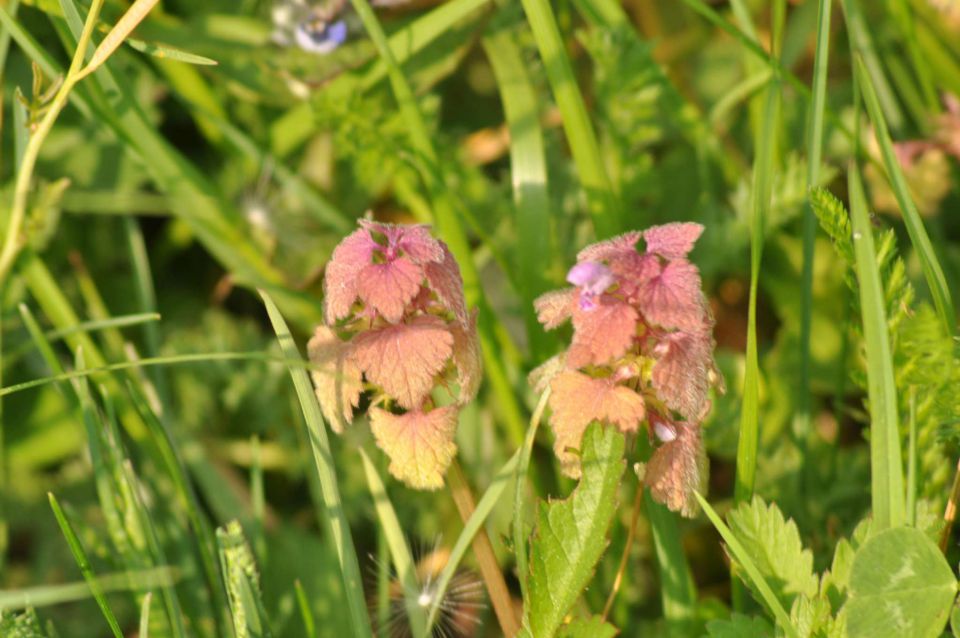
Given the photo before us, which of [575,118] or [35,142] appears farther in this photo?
[575,118]

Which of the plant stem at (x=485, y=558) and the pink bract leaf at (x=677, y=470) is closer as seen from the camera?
the pink bract leaf at (x=677, y=470)

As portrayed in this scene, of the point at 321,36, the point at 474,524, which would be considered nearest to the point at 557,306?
the point at 474,524

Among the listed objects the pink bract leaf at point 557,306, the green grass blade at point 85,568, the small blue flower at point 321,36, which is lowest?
the green grass blade at point 85,568

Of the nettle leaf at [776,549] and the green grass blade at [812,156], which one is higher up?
the green grass blade at [812,156]

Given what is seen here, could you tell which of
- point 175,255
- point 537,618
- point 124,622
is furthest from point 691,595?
point 175,255

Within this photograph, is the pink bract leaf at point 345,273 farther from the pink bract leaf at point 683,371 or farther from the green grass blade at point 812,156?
the green grass blade at point 812,156

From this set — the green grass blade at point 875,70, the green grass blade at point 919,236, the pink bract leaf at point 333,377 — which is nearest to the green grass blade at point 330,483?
the pink bract leaf at point 333,377

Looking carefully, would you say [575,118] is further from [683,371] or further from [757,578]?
[757,578]

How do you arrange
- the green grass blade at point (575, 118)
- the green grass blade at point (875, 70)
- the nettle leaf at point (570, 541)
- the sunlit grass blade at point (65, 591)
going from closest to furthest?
the sunlit grass blade at point (65, 591) → the nettle leaf at point (570, 541) → the green grass blade at point (575, 118) → the green grass blade at point (875, 70)
